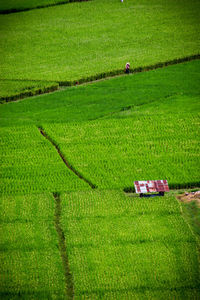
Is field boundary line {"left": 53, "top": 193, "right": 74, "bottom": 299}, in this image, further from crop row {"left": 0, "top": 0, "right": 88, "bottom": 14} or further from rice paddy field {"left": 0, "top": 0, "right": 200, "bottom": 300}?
crop row {"left": 0, "top": 0, "right": 88, "bottom": 14}

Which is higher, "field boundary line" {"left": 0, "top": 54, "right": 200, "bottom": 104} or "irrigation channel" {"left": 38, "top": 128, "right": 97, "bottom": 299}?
"field boundary line" {"left": 0, "top": 54, "right": 200, "bottom": 104}

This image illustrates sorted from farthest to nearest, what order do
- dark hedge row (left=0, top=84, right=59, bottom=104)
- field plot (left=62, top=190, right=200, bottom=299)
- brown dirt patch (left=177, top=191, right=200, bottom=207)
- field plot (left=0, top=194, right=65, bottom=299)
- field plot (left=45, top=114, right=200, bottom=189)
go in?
1. dark hedge row (left=0, top=84, right=59, bottom=104)
2. field plot (left=45, top=114, right=200, bottom=189)
3. brown dirt patch (left=177, top=191, right=200, bottom=207)
4. field plot (left=62, top=190, right=200, bottom=299)
5. field plot (left=0, top=194, right=65, bottom=299)

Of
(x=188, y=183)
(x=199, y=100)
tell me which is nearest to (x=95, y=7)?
(x=199, y=100)

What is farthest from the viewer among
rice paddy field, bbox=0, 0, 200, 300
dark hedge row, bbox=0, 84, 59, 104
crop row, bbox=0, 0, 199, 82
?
crop row, bbox=0, 0, 199, 82

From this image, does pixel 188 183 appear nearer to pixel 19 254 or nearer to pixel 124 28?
pixel 19 254

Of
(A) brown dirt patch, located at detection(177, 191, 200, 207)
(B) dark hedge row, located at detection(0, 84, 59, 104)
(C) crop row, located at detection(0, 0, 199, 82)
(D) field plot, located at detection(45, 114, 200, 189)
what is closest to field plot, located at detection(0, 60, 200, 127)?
(B) dark hedge row, located at detection(0, 84, 59, 104)
